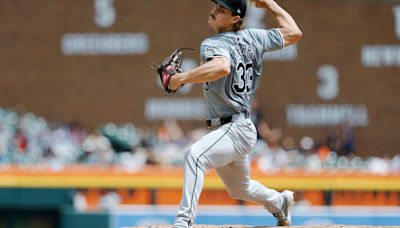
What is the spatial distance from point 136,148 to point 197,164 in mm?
8505

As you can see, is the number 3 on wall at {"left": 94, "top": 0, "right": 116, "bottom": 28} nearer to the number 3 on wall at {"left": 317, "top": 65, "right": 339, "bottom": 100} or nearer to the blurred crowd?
the blurred crowd

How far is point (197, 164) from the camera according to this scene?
728cm

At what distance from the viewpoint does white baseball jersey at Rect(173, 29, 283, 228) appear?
727 centimetres

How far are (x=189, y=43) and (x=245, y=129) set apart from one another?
405 inches

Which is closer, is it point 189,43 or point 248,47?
point 248,47

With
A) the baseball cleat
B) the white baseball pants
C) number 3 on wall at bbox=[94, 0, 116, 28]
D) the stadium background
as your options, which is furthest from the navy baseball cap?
number 3 on wall at bbox=[94, 0, 116, 28]

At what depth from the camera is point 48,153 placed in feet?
50.4

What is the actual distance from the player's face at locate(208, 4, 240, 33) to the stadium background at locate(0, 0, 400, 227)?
9.87m

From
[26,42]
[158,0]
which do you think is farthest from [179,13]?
[26,42]

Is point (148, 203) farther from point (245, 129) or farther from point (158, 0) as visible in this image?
point (245, 129)

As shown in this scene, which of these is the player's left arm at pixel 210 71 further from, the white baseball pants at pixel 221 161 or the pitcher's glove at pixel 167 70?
the white baseball pants at pixel 221 161

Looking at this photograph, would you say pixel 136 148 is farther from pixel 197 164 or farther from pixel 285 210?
pixel 197 164

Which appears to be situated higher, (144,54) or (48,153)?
(144,54)

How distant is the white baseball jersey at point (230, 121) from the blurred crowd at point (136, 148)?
7.16 metres
